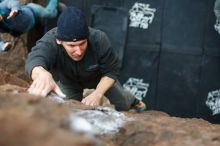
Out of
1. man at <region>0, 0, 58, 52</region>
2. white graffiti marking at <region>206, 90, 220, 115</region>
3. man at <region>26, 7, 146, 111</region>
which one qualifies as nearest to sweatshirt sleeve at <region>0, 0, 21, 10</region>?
man at <region>0, 0, 58, 52</region>

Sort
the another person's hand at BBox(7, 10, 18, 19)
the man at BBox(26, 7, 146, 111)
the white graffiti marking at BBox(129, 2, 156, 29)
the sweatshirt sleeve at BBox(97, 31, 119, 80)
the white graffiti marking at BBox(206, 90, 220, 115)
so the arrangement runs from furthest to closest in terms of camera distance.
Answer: the white graffiti marking at BBox(206, 90, 220, 115) → the white graffiti marking at BBox(129, 2, 156, 29) → the another person's hand at BBox(7, 10, 18, 19) → the sweatshirt sleeve at BBox(97, 31, 119, 80) → the man at BBox(26, 7, 146, 111)

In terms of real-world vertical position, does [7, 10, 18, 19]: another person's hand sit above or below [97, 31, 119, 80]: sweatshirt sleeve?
above

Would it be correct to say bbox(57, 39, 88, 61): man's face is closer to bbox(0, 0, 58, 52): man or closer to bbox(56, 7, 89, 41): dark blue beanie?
bbox(56, 7, 89, 41): dark blue beanie

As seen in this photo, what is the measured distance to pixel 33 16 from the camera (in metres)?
4.92

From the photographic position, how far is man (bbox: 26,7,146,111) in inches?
128

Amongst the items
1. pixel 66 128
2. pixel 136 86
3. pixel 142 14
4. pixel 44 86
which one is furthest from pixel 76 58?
pixel 66 128

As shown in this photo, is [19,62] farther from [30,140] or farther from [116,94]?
[30,140]

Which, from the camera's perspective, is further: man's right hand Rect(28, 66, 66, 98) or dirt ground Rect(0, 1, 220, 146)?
man's right hand Rect(28, 66, 66, 98)

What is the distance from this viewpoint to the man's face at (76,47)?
3.31 m

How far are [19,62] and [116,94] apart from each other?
5.25 feet

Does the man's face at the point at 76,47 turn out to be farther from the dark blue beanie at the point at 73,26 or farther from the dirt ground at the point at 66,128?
the dirt ground at the point at 66,128

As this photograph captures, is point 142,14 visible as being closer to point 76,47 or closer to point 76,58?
point 76,58

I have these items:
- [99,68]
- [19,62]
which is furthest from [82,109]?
[19,62]

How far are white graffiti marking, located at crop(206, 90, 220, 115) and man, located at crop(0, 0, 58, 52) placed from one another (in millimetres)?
1931
